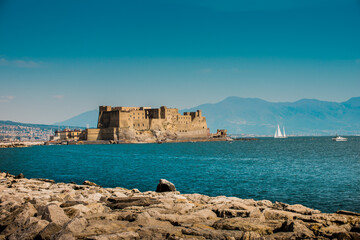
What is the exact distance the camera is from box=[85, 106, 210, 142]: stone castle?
306 ft

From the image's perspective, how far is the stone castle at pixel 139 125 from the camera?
93375 millimetres

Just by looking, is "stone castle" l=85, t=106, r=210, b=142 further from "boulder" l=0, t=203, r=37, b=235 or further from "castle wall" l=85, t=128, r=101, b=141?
"boulder" l=0, t=203, r=37, b=235

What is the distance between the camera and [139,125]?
96.4m

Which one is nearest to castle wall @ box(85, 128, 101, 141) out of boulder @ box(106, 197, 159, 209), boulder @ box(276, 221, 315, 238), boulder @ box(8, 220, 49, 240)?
boulder @ box(106, 197, 159, 209)

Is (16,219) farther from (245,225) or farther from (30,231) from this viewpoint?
(245,225)

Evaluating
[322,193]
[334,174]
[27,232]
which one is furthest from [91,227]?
[334,174]

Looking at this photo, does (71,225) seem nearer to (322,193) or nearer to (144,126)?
(322,193)

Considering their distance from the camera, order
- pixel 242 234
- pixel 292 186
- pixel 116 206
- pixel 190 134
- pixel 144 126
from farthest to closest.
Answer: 1. pixel 190 134
2. pixel 144 126
3. pixel 292 186
4. pixel 116 206
5. pixel 242 234

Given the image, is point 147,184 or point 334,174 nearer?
point 147,184

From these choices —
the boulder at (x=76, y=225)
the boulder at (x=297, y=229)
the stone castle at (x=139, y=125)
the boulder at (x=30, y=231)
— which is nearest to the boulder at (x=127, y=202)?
the boulder at (x=76, y=225)

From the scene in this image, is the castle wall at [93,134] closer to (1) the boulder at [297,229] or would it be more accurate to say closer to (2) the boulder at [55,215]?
(2) the boulder at [55,215]

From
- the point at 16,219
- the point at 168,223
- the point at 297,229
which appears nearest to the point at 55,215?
the point at 16,219

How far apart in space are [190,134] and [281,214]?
99.7 meters

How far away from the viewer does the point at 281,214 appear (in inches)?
336
